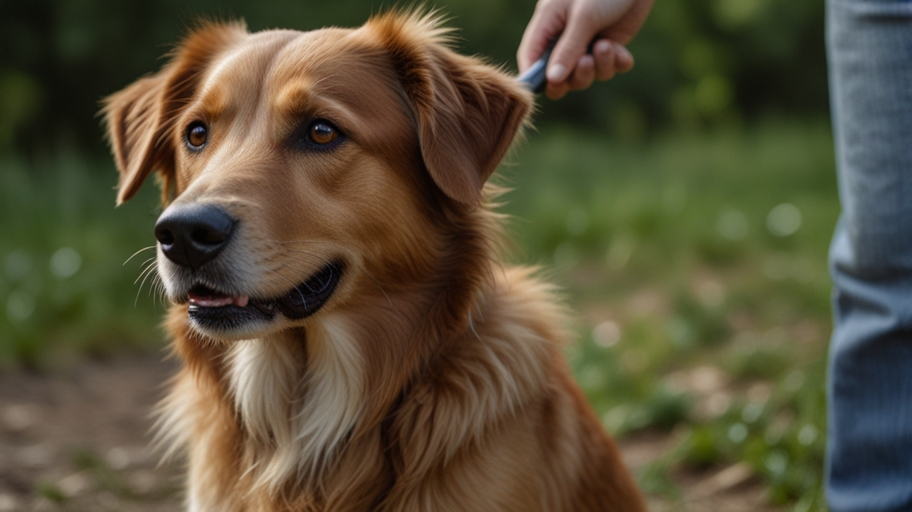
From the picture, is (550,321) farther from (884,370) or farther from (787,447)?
(787,447)

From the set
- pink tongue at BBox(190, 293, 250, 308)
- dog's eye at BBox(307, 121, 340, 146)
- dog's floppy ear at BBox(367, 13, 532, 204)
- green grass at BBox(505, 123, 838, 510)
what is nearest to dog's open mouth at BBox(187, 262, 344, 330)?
pink tongue at BBox(190, 293, 250, 308)

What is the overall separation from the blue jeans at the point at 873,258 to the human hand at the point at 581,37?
690 millimetres

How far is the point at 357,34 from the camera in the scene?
8.89 ft

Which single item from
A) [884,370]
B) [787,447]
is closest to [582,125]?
[787,447]

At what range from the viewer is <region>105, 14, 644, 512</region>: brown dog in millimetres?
2328

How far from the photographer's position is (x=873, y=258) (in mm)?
2416

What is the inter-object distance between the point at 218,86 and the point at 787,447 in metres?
2.63

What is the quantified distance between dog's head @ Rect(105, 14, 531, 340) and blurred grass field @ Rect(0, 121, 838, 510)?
302 millimetres

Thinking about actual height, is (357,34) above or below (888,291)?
above

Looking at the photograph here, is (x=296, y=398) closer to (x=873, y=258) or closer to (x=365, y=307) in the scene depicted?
(x=365, y=307)

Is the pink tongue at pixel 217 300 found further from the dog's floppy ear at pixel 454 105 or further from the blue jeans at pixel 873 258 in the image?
the blue jeans at pixel 873 258

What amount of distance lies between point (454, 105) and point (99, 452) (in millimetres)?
2557

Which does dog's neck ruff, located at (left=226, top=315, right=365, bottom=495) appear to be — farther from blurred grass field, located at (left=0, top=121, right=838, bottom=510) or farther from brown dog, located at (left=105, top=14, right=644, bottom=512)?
blurred grass field, located at (left=0, top=121, right=838, bottom=510)

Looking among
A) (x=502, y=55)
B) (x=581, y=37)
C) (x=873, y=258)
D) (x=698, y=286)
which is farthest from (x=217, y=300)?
(x=502, y=55)
